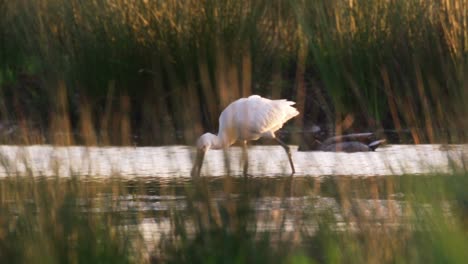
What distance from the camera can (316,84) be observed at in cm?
1084

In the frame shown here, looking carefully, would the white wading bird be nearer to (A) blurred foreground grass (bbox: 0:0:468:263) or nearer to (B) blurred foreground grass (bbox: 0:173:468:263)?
(A) blurred foreground grass (bbox: 0:0:468:263)

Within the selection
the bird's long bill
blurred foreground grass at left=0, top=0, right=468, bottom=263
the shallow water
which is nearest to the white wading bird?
the shallow water

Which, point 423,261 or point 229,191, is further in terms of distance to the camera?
point 229,191

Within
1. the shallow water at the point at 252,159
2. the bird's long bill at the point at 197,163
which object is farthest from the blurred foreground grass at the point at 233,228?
the shallow water at the point at 252,159

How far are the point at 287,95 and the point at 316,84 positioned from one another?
28 cm

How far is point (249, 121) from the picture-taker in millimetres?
8398

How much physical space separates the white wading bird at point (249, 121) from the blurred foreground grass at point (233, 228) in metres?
3.28

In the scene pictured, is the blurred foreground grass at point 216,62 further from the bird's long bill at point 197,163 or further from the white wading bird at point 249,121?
the bird's long bill at point 197,163

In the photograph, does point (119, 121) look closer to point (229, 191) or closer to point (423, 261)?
point (229, 191)

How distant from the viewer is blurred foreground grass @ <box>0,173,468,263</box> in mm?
3914

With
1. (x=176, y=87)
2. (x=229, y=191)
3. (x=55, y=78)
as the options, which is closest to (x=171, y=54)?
(x=176, y=87)

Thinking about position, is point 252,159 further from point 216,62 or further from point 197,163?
point 216,62

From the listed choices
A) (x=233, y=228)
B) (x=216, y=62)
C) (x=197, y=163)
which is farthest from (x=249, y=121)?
(x=233, y=228)

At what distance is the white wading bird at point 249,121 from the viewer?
26.6 feet
